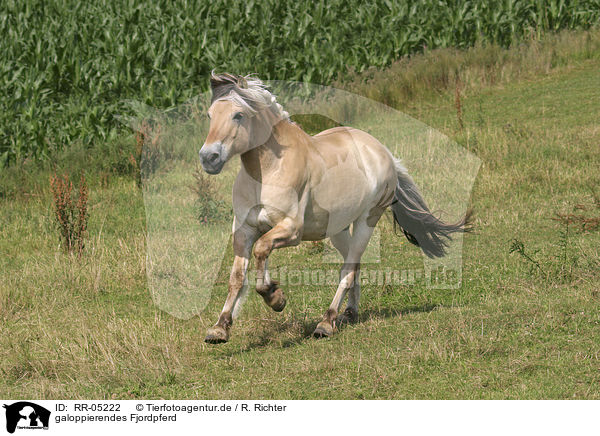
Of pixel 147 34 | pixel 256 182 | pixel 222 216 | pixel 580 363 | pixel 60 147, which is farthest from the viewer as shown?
pixel 147 34

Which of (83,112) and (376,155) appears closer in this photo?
(376,155)

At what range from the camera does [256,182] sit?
20.7 feet

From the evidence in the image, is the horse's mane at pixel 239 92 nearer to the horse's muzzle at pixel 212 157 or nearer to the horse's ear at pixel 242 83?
the horse's ear at pixel 242 83

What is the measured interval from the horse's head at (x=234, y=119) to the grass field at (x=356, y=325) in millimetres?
1607

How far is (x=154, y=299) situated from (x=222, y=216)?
2878mm

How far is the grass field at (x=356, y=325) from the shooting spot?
5875 millimetres

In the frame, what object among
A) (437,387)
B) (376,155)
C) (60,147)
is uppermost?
(376,155)

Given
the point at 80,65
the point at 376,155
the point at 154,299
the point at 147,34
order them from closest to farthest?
the point at 376,155 → the point at 154,299 → the point at 80,65 → the point at 147,34

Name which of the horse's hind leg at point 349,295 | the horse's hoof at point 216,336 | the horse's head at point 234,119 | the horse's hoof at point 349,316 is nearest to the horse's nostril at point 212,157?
the horse's head at point 234,119

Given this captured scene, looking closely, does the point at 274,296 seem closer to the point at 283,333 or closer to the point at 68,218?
the point at 283,333

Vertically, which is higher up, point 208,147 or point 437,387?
point 208,147
